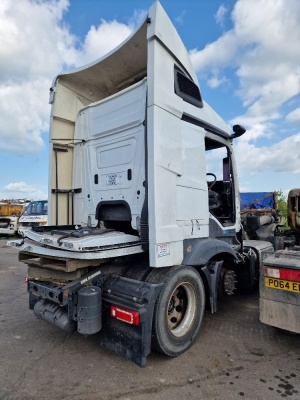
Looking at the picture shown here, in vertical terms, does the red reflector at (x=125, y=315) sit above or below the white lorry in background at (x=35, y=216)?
below

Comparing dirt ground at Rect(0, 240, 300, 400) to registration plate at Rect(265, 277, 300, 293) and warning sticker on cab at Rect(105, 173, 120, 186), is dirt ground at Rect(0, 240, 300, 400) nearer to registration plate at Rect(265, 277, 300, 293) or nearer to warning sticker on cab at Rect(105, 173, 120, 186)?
registration plate at Rect(265, 277, 300, 293)

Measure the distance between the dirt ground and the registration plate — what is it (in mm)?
784

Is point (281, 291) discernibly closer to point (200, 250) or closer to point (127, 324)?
point (200, 250)

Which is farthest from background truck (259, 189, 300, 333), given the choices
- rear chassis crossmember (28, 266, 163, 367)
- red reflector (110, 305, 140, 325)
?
red reflector (110, 305, 140, 325)

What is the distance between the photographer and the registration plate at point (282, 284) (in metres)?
3.31

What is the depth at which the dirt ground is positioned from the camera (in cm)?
274

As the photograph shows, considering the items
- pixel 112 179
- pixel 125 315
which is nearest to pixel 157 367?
pixel 125 315

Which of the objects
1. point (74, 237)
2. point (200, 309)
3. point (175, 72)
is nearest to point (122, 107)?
point (175, 72)

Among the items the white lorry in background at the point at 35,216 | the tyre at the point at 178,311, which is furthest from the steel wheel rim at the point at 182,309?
the white lorry in background at the point at 35,216

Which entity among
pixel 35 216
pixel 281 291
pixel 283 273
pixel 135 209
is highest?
pixel 135 209

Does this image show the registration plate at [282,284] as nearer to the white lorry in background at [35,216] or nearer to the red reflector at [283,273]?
the red reflector at [283,273]

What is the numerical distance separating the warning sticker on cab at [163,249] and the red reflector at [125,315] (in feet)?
2.08

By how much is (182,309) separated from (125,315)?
0.99 metres

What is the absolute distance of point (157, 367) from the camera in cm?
317
